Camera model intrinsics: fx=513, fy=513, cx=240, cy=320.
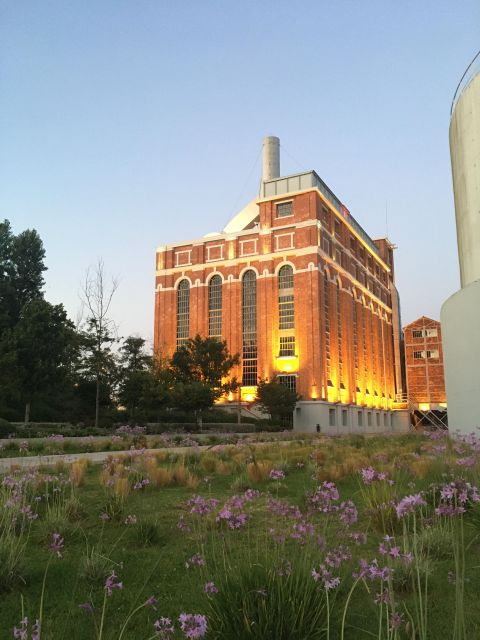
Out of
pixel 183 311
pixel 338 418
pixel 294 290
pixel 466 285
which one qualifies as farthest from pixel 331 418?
pixel 466 285

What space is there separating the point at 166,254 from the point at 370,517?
210ft

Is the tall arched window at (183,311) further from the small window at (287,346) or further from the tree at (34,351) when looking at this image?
the tree at (34,351)

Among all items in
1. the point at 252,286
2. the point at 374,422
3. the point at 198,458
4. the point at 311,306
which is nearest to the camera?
the point at 198,458

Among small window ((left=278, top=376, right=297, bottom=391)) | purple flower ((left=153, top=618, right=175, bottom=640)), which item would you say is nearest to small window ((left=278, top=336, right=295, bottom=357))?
small window ((left=278, top=376, right=297, bottom=391))

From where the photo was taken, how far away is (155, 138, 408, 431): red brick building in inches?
2243

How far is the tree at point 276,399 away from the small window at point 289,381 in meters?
4.02

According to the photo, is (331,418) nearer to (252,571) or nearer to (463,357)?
(463,357)

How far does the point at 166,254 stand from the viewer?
222ft

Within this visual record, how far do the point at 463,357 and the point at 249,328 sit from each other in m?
42.4

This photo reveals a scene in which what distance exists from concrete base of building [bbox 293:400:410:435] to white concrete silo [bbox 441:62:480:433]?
74.5 feet

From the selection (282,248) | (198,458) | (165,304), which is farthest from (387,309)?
(198,458)

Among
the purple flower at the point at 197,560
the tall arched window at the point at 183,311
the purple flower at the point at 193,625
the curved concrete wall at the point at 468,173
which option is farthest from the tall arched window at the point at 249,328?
the purple flower at the point at 193,625

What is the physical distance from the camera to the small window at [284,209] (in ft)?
201

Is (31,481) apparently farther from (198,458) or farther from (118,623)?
(198,458)
